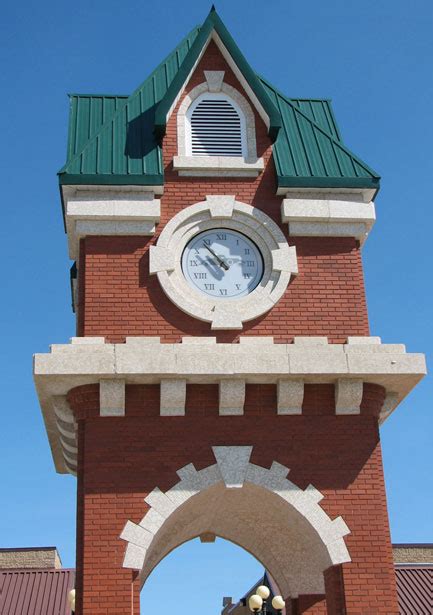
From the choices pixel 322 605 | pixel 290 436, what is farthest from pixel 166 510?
pixel 322 605

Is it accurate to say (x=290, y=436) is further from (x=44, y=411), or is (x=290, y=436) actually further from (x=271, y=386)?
(x=44, y=411)

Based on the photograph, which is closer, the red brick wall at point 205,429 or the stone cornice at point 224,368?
the red brick wall at point 205,429

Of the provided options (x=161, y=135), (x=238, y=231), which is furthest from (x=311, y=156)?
(x=161, y=135)

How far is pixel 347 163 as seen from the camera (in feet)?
56.6

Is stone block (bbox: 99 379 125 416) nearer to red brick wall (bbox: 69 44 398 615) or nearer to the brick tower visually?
the brick tower

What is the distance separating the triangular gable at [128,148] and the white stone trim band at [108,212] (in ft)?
0.73

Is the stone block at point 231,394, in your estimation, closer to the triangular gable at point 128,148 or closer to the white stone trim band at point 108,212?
the white stone trim band at point 108,212

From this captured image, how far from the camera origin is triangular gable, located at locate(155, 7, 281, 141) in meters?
17.1

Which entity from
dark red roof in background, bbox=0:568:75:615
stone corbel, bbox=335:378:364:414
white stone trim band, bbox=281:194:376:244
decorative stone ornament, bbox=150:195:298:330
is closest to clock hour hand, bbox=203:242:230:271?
decorative stone ornament, bbox=150:195:298:330

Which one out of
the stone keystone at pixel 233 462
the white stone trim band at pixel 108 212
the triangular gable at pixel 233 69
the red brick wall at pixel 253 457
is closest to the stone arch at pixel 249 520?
the stone keystone at pixel 233 462

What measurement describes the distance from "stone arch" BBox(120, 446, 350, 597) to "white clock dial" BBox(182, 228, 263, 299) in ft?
9.02

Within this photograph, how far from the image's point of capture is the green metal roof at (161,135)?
54.4ft

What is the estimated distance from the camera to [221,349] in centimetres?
1486

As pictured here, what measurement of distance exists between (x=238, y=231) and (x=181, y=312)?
1.92m
